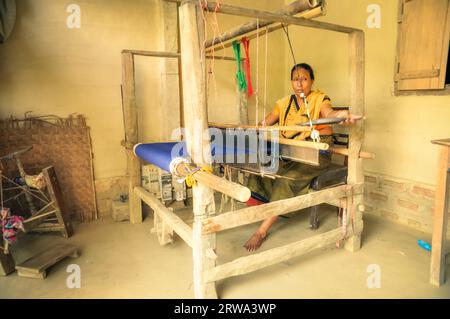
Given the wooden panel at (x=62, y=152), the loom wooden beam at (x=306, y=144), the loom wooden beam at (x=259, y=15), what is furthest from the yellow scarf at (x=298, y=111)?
the wooden panel at (x=62, y=152)

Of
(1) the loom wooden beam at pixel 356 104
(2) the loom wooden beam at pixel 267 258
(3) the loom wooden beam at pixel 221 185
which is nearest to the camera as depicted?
(3) the loom wooden beam at pixel 221 185

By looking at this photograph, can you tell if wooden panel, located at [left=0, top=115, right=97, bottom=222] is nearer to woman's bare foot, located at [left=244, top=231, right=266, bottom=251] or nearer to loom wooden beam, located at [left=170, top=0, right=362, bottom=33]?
woman's bare foot, located at [left=244, top=231, right=266, bottom=251]

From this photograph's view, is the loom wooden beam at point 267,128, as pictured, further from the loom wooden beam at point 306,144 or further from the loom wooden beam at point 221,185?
the loom wooden beam at point 221,185

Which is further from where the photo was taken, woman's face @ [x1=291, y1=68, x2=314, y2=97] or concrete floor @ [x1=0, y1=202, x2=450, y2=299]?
woman's face @ [x1=291, y1=68, x2=314, y2=97]

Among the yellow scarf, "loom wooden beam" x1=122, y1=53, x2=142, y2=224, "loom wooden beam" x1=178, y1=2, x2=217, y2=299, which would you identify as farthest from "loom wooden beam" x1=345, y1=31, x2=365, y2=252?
"loom wooden beam" x1=122, y1=53, x2=142, y2=224

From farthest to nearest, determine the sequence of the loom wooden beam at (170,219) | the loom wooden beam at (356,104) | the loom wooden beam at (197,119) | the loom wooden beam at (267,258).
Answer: the loom wooden beam at (356,104) → the loom wooden beam at (170,219) → the loom wooden beam at (267,258) → the loom wooden beam at (197,119)

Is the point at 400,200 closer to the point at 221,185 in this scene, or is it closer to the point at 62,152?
the point at 221,185

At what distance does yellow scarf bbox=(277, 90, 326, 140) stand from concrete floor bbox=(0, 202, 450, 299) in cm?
98

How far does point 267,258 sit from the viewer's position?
6.93 ft

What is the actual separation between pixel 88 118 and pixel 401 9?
3.30m

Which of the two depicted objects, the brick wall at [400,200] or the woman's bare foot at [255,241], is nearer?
the woman's bare foot at [255,241]

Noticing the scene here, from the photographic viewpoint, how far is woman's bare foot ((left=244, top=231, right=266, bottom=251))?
8.98 feet

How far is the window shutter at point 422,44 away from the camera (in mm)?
2727

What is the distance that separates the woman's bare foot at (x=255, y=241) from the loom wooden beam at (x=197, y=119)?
787 millimetres
